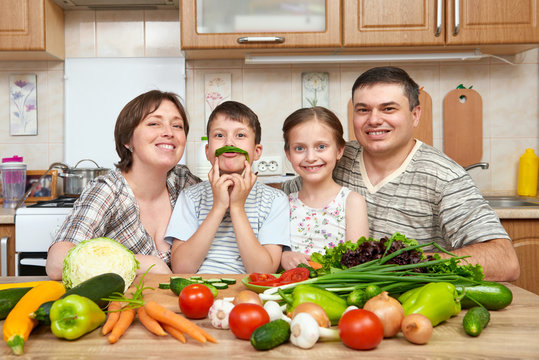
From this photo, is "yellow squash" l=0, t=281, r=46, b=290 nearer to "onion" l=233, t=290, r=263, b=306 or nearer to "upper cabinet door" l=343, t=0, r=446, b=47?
"onion" l=233, t=290, r=263, b=306

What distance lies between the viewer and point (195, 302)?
97cm

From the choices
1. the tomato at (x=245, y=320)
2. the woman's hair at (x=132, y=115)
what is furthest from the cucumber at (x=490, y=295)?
the woman's hair at (x=132, y=115)

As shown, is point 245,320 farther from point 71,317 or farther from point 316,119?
point 316,119

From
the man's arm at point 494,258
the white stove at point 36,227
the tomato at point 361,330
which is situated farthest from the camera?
the white stove at point 36,227

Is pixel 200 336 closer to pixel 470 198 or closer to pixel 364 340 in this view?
pixel 364 340

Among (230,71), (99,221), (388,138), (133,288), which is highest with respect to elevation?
(230,71)

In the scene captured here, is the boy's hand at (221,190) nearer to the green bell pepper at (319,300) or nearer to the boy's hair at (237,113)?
the boy's hair at (237,113)

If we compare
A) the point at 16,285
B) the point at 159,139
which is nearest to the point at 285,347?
the point at 16,285

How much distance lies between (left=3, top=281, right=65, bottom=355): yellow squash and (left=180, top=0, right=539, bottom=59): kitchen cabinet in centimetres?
175

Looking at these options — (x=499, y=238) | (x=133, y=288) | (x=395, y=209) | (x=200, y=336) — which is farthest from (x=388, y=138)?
(x=200, y=336)

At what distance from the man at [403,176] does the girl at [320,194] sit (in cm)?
11

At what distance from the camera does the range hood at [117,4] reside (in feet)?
9.02

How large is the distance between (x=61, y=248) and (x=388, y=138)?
112 cm

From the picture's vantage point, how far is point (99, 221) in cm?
161
